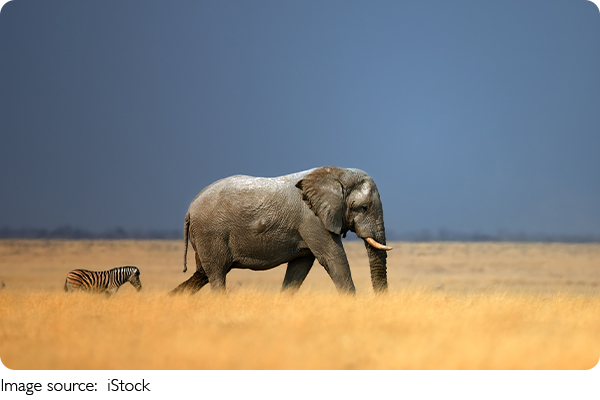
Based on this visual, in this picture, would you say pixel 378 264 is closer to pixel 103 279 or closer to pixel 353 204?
pixel 353 204

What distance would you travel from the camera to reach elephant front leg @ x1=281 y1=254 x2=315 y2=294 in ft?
49.7

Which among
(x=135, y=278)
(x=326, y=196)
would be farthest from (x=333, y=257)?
(x=135, y=278)

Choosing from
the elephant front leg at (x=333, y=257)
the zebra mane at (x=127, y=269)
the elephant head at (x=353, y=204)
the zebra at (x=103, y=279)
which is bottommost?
the zebra at (x=103, y=279)

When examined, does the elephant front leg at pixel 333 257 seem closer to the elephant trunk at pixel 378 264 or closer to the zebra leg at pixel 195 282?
the elephant trunk at pixel 378 264

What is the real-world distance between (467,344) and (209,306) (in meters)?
5.35

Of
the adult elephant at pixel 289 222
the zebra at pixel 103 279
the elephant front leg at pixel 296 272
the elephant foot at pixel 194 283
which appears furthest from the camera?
the zebra at pixel 103 279

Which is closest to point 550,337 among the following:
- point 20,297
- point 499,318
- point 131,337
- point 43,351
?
point 499,318

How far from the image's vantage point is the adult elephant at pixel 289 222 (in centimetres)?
1431

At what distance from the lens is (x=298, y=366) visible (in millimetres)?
8172

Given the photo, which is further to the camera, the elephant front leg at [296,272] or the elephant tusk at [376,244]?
the elephant front leg at [296,272]

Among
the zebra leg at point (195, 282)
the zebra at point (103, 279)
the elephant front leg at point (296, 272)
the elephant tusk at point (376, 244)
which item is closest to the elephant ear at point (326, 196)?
the elephant tusk at point (376, 244)

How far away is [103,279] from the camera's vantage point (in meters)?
16.2

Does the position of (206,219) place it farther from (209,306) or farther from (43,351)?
(43,351)

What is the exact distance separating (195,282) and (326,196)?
12.7 feet
